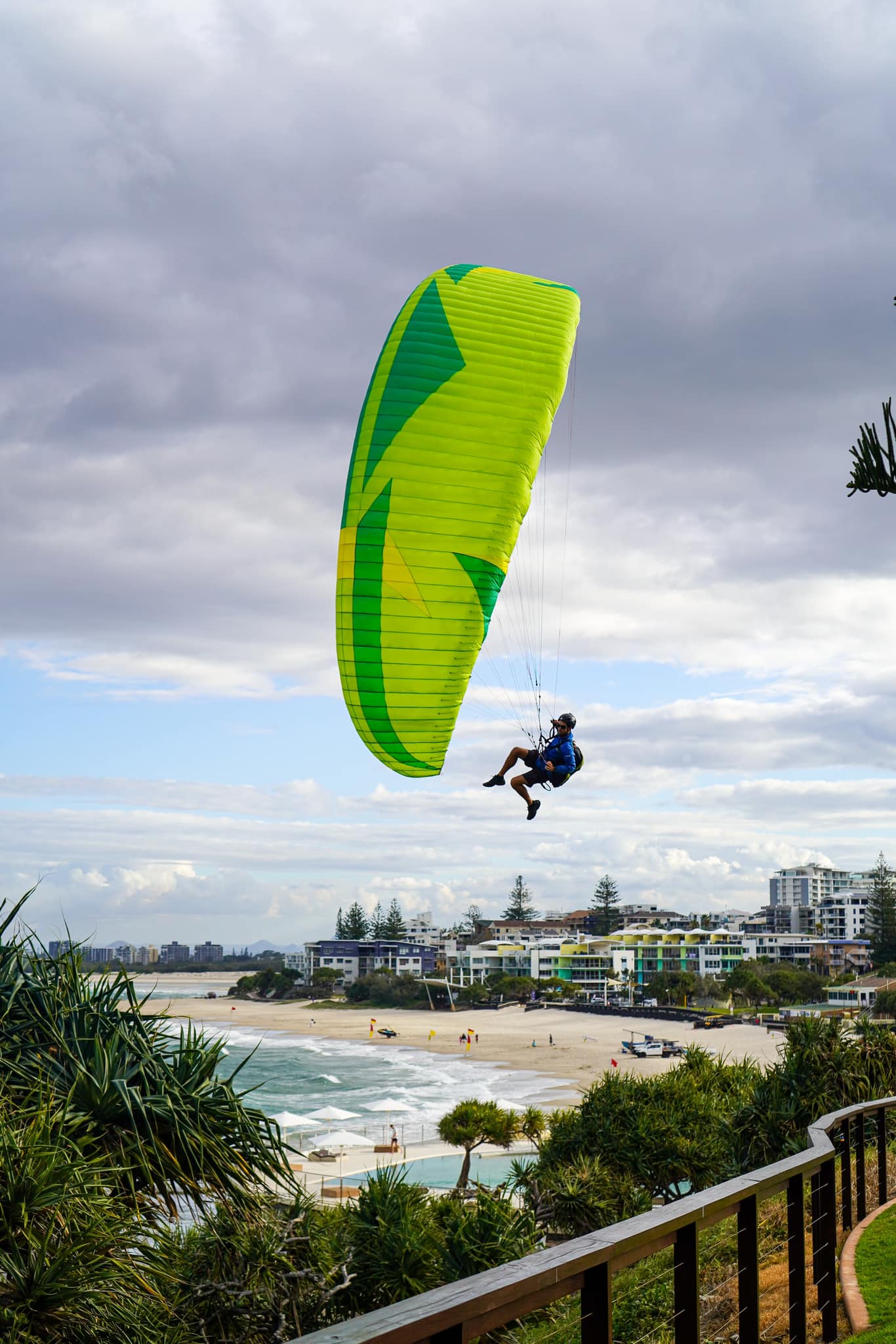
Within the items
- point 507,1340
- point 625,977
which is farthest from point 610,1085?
point 625,977

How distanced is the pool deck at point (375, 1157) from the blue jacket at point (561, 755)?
2030 centimetres

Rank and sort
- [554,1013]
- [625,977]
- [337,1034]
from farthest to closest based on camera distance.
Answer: [625,977] → [554,1013] → [337,1034]

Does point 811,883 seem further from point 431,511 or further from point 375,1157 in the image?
point 431,511

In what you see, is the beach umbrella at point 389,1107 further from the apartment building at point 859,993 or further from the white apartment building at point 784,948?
the white apartment building at point 784,948

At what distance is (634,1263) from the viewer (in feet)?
9.17

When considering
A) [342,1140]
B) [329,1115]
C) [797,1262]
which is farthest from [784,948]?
[797,1262]

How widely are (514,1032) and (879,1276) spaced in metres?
73.5

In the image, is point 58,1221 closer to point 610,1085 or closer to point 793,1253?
point 793,1253

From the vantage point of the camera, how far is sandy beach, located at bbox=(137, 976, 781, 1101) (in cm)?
5550

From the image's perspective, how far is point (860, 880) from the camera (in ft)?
463

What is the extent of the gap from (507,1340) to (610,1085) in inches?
350

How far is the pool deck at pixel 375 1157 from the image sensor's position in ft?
92.4

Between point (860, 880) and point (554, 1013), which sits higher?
point (860, 880)

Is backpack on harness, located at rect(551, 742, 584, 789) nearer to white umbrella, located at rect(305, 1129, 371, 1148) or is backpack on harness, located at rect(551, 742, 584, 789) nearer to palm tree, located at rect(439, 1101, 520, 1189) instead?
palm tree, located at rect(439, 1101, 520, 1189)
